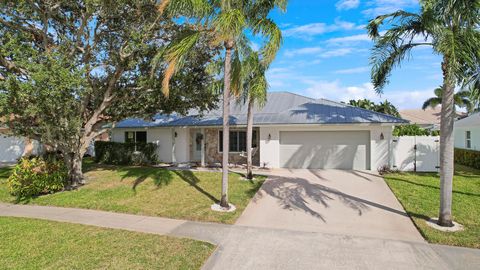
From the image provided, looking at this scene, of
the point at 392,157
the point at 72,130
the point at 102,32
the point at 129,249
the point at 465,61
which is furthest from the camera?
the point at 392,157

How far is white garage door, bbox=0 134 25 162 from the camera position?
22.9 meters

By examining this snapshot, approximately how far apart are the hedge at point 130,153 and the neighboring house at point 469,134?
70.0 feet

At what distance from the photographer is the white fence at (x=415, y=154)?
51.3ft

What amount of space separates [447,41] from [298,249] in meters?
5.85

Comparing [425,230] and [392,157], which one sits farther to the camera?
[392,157]

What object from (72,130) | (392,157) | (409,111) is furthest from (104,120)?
(409,111)

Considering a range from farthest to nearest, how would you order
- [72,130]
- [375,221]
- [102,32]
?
[102,32] < [72,130] < [375,221]

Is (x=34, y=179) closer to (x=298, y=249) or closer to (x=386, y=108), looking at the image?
(x=298, y=249)

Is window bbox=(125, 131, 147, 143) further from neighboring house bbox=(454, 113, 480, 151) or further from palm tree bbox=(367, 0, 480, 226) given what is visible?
neighboring house bbox=(454, 113, 480, 151)

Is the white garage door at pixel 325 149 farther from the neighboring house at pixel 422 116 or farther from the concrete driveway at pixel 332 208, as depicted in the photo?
the neighboring house at pixel 422 116

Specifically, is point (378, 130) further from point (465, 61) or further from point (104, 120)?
point (104, 120)

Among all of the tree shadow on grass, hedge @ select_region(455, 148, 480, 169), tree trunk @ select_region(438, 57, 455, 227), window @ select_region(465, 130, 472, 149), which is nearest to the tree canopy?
the tree shadow on grass

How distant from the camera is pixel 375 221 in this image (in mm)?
8258

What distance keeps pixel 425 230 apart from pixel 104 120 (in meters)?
13.2
